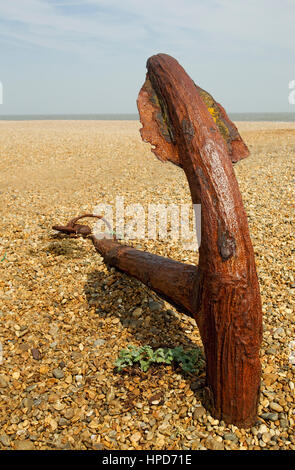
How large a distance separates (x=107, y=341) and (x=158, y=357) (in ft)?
2.18

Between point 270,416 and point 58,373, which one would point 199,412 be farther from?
point 58,373

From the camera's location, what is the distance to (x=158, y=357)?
11.2ft

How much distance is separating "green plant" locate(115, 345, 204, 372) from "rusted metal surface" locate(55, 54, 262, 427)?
0.51 m

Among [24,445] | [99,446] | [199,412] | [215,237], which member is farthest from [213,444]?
[215,237]

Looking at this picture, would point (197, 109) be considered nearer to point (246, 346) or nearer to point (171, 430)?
point (246, 346)

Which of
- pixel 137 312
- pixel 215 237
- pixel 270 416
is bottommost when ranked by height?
pixel 270 416

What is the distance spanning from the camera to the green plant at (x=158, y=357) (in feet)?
11.1

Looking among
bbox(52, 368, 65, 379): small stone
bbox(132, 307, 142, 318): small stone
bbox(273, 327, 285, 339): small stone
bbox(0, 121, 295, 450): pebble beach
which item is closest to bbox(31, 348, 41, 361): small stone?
bbox(0, 121, 295, 450): pebble beach

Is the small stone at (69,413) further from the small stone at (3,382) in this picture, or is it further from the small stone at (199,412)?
the small stone at (199,412)

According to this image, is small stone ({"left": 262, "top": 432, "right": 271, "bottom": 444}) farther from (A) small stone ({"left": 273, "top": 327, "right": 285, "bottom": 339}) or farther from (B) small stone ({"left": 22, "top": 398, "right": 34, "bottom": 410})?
(B) small stone ({"left": 22, "top": 398, "right": 34, "bottom": 410})

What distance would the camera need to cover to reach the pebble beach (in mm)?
2867

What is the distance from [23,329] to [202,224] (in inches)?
94.5

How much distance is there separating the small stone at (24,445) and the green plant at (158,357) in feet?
2.90

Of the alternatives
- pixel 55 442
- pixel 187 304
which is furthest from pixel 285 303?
pixel 55 442
